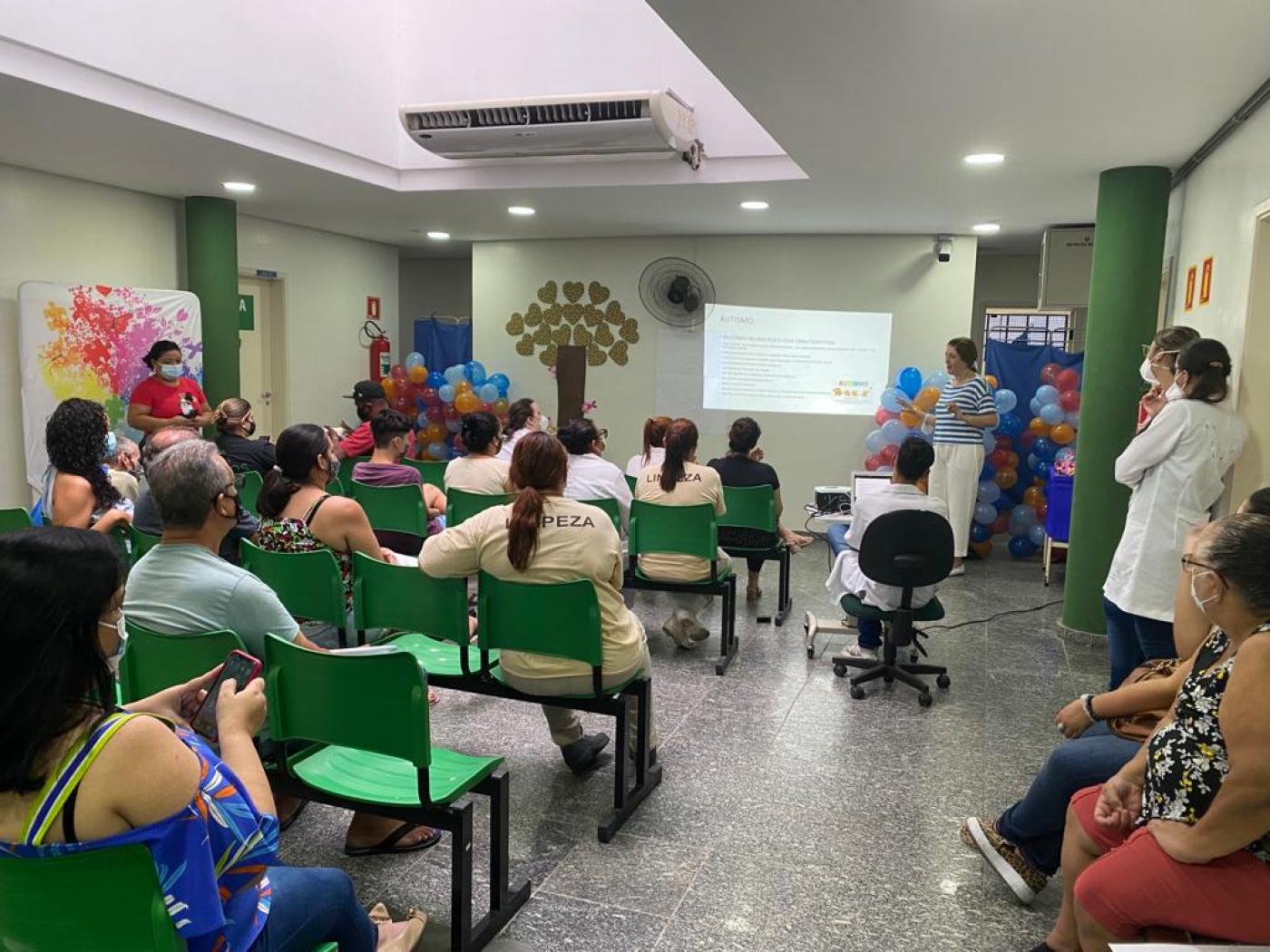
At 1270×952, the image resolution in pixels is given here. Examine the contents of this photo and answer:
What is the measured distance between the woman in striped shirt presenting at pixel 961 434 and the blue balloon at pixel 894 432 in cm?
39

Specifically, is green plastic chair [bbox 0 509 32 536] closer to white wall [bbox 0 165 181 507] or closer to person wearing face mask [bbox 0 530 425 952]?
white wall [bbox 0 165 181 507]

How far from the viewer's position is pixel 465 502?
4.50 m

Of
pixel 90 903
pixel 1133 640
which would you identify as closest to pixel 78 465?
pixel 90 903

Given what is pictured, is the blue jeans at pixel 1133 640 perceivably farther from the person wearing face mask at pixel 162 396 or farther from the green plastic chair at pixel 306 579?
the person wearing face mask at pixel 162 396

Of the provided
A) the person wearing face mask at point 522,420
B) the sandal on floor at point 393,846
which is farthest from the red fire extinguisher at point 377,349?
the sandal on floor at point 393,846

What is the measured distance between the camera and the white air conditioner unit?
5.23m

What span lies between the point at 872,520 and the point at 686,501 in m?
0.94

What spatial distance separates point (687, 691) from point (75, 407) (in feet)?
8.84

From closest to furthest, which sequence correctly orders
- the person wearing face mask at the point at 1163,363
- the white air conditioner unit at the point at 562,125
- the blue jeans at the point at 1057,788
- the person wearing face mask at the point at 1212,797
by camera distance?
the person wearing face mask at the point at 1212,797
the blue jeans at the point at 1057,788
the person wearing face mask at the point at 1163,363
the white air conditioner unit at the point at 562,125

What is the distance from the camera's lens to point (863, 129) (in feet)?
14.1

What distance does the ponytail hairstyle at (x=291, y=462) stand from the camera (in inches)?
118

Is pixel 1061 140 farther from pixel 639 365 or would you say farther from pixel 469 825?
pixel 639 365

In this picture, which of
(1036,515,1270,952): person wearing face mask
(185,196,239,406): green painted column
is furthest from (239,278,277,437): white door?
(1036,515,1270,952): person wearing face mask

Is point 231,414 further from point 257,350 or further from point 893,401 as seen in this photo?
point 893,401
